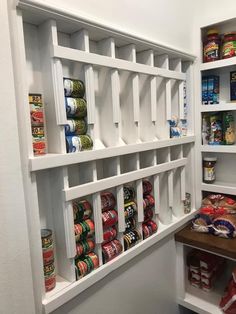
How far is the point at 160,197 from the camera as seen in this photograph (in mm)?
1398

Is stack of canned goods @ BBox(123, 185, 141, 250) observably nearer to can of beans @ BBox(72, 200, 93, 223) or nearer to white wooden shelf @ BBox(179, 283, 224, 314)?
can of beans @ BBox(72, 200, 93, 223)

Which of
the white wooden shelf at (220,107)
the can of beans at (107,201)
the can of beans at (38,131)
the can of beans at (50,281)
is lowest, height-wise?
the can of beans at (50,281)

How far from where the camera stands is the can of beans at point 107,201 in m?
1.04

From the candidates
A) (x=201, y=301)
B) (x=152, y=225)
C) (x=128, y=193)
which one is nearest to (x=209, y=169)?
(x=152, y=225)

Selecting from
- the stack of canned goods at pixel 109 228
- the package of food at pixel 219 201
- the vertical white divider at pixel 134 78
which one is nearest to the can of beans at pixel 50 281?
the stack of canned goods at pixel 109 228

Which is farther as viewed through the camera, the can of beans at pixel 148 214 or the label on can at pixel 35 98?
the can of beans at pixel 148 214

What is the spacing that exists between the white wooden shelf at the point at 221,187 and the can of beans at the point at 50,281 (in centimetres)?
102

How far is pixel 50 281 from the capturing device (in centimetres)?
88

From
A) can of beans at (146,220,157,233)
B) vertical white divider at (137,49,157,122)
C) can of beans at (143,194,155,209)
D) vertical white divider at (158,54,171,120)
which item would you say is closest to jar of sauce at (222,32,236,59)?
vertical white divider at (158,54,171,120)

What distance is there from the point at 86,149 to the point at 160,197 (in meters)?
0.64

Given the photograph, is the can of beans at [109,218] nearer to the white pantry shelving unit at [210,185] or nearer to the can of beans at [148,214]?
the can of beans at [148,214]

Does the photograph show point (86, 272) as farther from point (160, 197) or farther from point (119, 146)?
point (160, 197)

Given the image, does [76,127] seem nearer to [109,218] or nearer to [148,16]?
[109,218]

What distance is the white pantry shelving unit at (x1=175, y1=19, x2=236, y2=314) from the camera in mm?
1364
